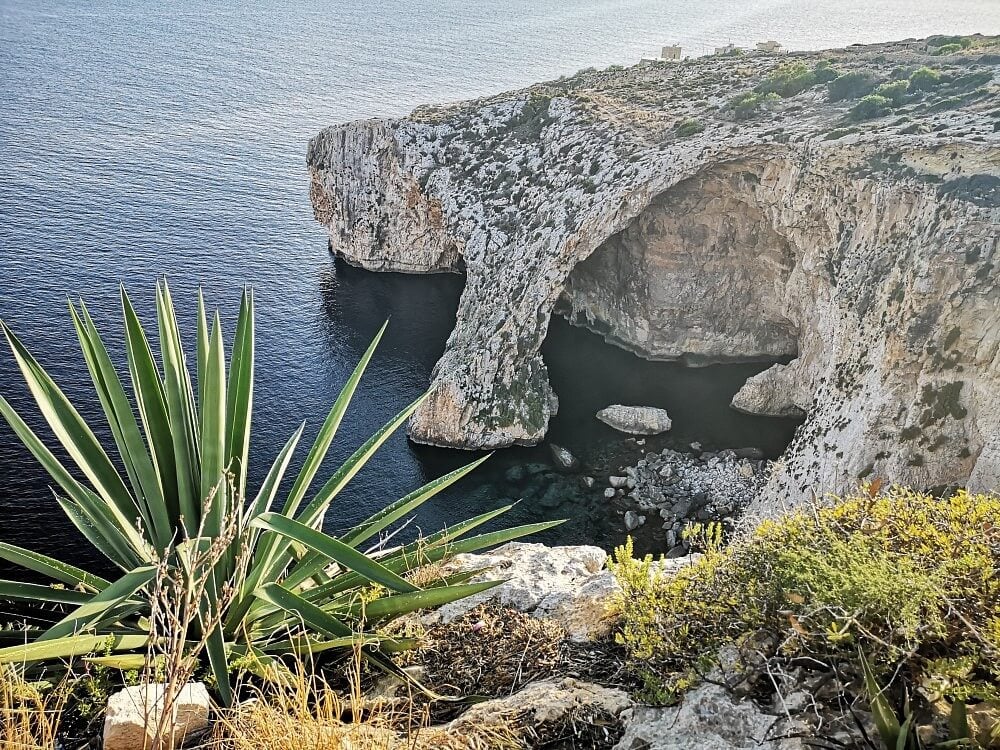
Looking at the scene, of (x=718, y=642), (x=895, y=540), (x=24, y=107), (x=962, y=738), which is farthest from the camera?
(x=24, y=107)

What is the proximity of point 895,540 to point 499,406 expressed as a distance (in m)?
25.7

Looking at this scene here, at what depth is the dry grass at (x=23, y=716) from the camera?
170 inches

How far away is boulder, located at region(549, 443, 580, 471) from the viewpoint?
30.0 metres

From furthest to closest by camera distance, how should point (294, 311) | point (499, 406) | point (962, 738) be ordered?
1. point (294, 311)
2. point (499, 406)
3. point (962, 738)

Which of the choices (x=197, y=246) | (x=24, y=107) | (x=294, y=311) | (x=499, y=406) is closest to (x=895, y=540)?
(x=499, y=406)

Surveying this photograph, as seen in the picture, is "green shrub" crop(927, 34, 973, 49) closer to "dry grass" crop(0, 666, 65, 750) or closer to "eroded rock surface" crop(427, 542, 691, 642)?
"eroded rock surface" crop(427, 542, 691, 642)

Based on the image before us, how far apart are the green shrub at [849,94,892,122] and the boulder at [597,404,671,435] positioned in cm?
1344

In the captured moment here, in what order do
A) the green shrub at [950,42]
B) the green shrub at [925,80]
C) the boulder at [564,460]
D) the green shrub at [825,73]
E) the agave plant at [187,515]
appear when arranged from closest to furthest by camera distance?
the agave plant at [187,515] < the boulder at [564,460] < the green shrub at [925,80] < the green shrub at [825,73] < the green shrub at [950,42]

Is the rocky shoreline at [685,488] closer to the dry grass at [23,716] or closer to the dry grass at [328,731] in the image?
the dry grass at [328,731]

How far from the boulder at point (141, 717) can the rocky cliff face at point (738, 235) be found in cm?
1944

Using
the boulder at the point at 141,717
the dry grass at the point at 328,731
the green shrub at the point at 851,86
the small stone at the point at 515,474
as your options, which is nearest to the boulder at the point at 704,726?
the dry grass at the point at 328,731

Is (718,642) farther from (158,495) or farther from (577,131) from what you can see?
(577,131)

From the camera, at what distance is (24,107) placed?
62.4m

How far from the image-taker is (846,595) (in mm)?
5336
